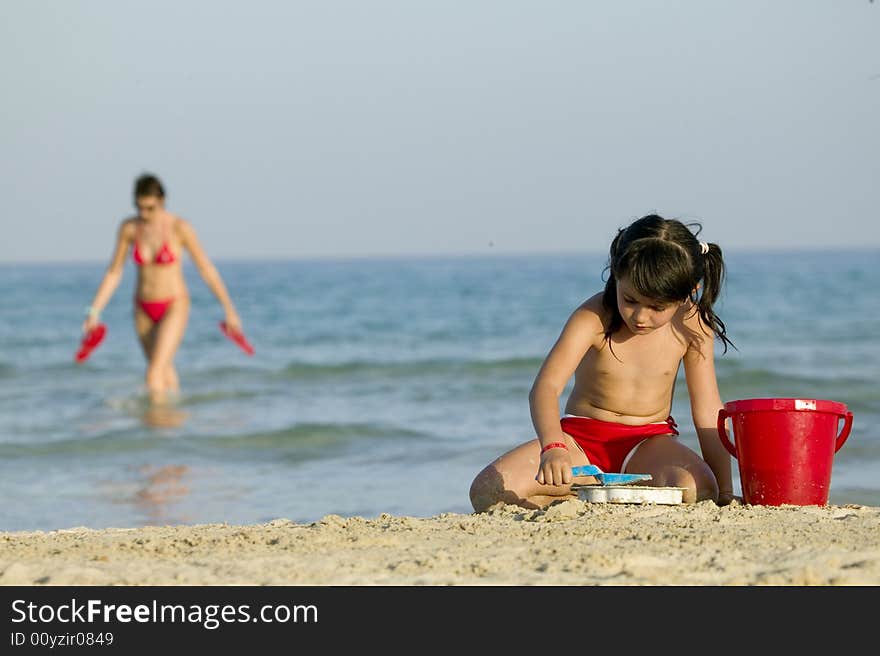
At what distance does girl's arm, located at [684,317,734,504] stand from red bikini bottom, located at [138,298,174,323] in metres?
5.86

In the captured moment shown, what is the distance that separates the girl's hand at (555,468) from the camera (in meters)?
4.11

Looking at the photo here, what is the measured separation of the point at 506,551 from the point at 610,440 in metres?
1.24

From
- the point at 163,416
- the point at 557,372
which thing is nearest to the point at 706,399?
the point at 557,372

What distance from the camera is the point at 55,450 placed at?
796 cm

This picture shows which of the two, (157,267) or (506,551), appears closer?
(506,551)

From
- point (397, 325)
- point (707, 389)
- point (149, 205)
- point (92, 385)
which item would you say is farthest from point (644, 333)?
point (397, 325)

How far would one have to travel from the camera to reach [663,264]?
410cm

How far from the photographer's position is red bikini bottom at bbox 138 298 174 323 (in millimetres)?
9711

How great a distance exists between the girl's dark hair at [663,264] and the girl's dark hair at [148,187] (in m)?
5.71

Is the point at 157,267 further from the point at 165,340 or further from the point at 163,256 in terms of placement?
the point at 165,340

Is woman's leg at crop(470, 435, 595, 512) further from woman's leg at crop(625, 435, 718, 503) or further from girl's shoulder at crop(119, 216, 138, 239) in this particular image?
girl's shoulder at crop(119, 216, 138, 239)
